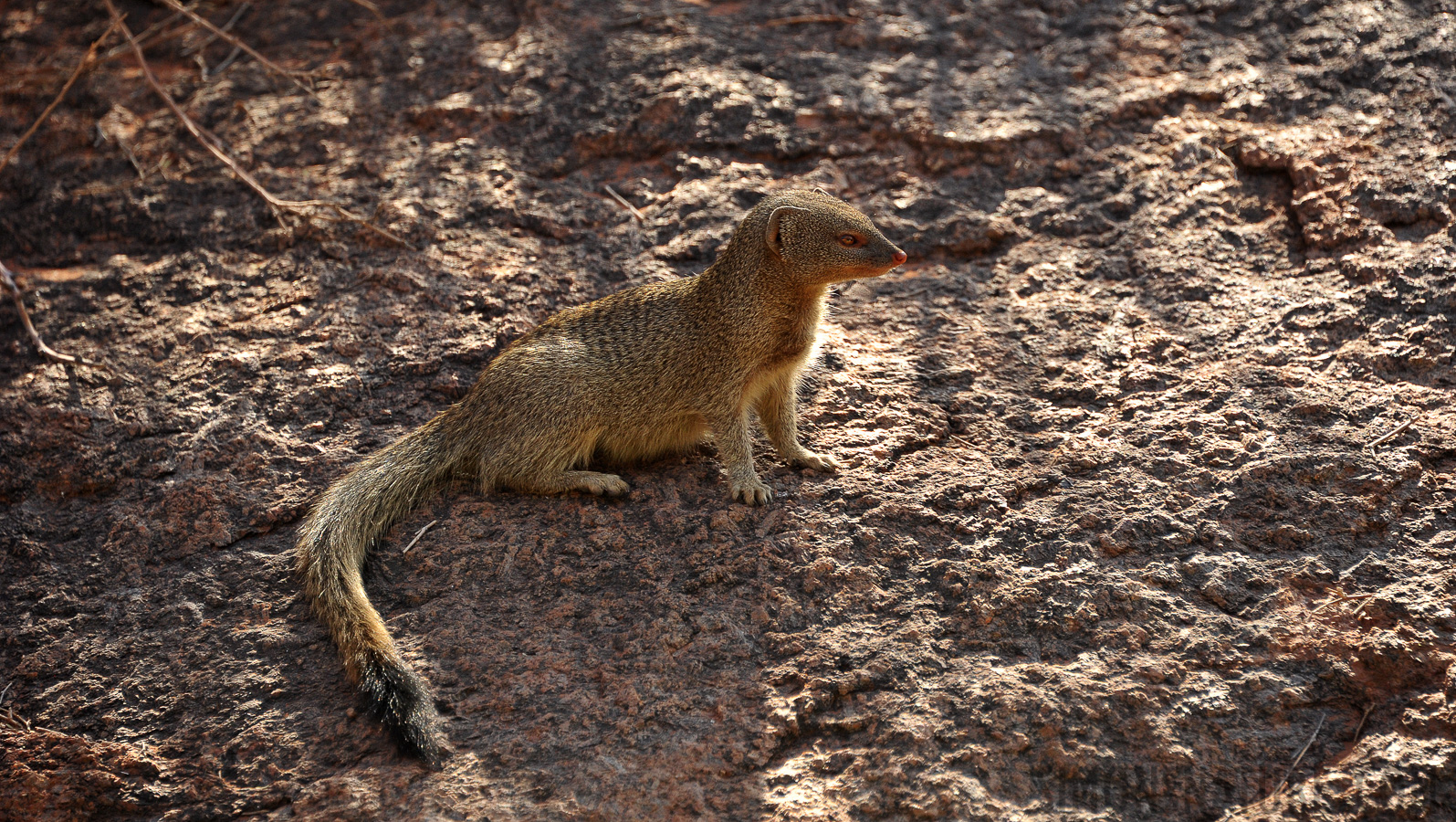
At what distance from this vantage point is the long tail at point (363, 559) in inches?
124

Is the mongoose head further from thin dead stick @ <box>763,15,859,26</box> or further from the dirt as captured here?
thin dead stick @ <box>763,15,859,26</box>

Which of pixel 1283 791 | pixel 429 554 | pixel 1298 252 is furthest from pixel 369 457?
pixel 1298 252

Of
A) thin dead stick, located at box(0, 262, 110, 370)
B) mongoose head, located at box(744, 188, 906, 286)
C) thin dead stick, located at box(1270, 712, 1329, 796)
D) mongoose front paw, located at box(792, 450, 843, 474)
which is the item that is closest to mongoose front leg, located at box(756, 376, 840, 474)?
mongoose front paw, located at box(792, 450, 843, 474)

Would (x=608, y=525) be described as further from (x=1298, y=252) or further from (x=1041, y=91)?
(x=1041, y=91)

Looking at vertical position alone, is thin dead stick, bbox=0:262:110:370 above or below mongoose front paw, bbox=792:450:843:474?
above

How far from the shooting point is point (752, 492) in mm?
3973

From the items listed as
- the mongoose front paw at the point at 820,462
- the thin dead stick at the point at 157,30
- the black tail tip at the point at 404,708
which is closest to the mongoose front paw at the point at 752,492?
the mongoose front paw at the point at 820,462

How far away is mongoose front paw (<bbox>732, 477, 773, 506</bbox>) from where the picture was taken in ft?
13.0

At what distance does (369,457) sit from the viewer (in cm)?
417

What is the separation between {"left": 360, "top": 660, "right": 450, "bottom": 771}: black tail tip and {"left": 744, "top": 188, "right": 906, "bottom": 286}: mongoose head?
2050 mm

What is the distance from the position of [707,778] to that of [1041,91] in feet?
15.0

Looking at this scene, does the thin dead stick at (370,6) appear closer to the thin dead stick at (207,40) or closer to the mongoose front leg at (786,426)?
the thin dead stick at (207,40)

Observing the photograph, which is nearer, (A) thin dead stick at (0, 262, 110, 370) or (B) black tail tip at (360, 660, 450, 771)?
(B) black tail tip at (360, 660, 450, 771)

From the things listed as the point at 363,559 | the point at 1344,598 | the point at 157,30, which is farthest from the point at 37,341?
the point at 1344,598
